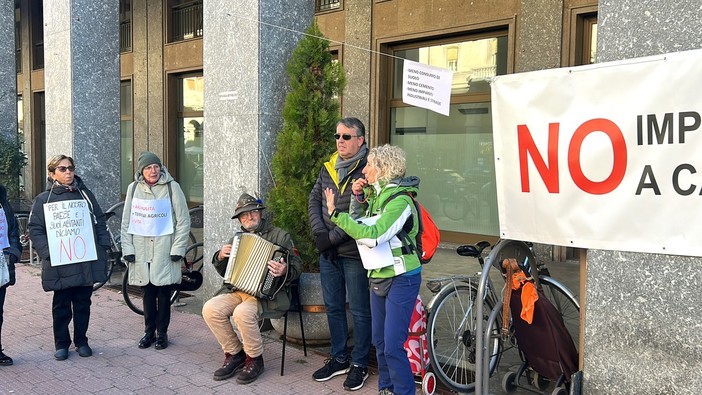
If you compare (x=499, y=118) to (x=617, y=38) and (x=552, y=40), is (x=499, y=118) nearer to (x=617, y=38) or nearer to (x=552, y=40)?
(x=617, y=38)

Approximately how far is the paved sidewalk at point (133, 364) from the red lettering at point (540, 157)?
1964 millimetres

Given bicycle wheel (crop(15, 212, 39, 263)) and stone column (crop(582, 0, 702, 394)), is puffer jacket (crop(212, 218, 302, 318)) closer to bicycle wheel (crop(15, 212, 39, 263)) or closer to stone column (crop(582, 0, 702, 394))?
stone column (crop(582, 0, 702, 394))

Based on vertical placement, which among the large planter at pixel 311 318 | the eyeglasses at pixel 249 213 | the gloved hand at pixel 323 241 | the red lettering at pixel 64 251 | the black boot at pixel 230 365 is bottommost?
the black boot at pixel 230 365

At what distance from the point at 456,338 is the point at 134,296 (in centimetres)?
425

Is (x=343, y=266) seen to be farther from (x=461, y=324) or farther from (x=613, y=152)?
(x=613, y=152)

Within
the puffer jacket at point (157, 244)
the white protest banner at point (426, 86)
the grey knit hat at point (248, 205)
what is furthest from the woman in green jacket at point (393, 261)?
the puffer jacket at point (157, 244)

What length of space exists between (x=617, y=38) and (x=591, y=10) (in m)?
5.75

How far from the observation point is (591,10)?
8.77 metres

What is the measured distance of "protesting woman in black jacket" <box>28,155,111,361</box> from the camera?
206 inches

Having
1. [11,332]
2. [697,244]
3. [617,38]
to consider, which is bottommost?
[11,332]

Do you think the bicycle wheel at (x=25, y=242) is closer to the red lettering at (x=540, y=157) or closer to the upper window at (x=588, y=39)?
the red lettering at (x=540, y=157)

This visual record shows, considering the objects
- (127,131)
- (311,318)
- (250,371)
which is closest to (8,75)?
(127,131)

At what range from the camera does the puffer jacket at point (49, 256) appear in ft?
17.1

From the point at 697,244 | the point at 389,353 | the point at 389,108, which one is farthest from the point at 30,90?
the point at 697,244
